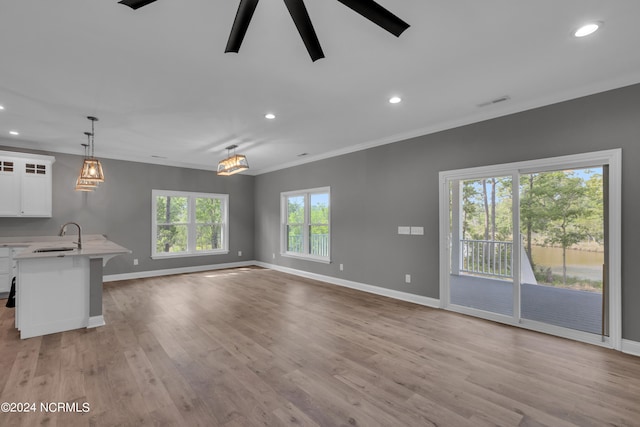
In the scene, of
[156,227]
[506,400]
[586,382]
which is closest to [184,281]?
[156,227]

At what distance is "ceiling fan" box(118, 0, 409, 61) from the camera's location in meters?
1.43

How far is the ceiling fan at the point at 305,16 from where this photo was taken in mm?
1433

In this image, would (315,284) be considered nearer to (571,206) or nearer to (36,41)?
(571,206)

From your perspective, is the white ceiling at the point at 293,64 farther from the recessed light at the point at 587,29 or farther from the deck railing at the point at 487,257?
the deck railing at the point at 487,257

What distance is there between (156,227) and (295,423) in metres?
6.13

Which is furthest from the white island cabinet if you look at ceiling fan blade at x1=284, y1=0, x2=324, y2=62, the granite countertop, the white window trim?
the white window trim

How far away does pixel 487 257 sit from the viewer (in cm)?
605

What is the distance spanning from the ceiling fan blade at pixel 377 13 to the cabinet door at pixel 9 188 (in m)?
6.37

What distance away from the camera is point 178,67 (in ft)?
8.84

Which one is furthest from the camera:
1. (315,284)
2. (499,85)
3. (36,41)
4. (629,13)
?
(315,284)

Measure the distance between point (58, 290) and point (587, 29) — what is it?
18.3 ft

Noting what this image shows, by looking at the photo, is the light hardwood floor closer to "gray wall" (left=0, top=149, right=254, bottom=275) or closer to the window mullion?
"gray wall" (left=0, top=149, right=254, bottom=275)

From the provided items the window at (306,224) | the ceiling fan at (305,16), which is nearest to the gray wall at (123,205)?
the window at (306,224)

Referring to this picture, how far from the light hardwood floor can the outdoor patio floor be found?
21.8 inches
